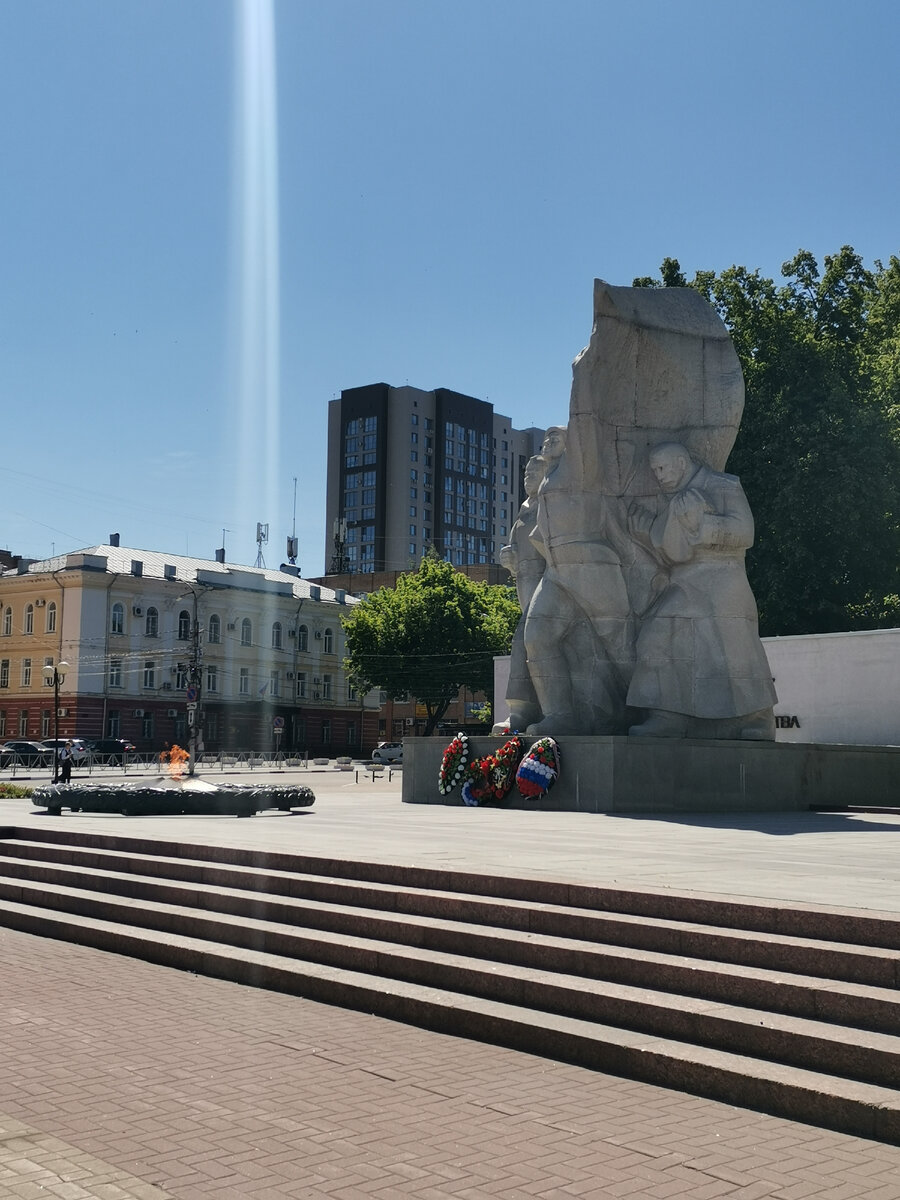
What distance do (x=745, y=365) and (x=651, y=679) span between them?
67.0ft

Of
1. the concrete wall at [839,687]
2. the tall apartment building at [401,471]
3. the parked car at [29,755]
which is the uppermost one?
the tall apartment building at [401,471]

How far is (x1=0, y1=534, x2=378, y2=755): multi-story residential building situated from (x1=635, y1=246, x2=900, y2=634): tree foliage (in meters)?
27.6

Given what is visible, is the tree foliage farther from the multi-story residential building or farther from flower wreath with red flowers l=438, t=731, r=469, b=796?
the multi-story residential building

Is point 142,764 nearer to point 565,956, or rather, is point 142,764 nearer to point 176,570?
point 176,570

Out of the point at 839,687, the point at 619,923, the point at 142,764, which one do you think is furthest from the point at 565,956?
the point at 142,764

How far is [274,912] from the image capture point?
8898mm

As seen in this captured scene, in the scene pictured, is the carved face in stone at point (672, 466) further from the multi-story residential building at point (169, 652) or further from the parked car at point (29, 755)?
the multi-story residential building at point (169, 652)

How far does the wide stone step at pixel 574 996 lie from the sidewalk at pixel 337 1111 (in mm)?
367

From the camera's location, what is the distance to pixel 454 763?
61.9 feet

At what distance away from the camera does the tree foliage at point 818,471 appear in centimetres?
3250

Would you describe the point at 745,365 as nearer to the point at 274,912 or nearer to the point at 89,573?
the point at 274,912

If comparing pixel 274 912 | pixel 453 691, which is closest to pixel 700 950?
pixel 274 912

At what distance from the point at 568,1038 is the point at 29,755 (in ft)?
153

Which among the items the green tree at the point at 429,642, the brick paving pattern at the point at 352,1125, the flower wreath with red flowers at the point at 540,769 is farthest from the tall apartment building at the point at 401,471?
the brick paving pattern at the point at 352,1125
